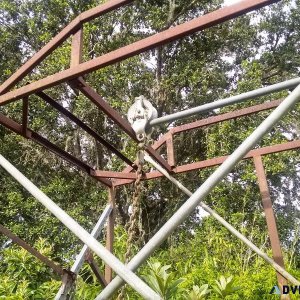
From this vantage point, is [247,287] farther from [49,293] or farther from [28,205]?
[28,205]

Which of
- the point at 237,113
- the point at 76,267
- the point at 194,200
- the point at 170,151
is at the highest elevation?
the point at 237,113

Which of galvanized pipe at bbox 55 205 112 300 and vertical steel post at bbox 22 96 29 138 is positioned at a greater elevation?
vertical steel post at bbox 22 96 29 138

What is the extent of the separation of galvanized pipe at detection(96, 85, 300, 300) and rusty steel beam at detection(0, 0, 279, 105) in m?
0.38

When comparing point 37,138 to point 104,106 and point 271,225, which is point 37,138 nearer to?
point 104,106

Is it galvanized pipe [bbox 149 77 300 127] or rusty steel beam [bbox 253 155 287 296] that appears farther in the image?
rusty steel beam [bbox 253 155 287 296]

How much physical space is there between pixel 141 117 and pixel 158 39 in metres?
0.60

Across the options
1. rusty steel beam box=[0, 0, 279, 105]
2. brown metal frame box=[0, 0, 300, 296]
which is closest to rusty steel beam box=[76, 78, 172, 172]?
brown metal frame box=[0, 0, 300, 296]

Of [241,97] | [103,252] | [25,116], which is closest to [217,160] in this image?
[241,97]

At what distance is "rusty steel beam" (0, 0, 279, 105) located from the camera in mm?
1491

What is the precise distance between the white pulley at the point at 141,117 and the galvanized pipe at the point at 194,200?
71 centimetres

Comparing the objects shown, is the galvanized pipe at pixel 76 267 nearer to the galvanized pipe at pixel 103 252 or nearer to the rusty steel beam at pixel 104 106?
the rusty steel beam at pixel 104 106

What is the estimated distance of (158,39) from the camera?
1.60m

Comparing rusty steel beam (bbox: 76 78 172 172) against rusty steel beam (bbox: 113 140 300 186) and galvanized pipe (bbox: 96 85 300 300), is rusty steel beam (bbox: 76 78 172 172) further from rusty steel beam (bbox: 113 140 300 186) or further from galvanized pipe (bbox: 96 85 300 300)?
galvanized pipe (bbox: 96 85 300 300)

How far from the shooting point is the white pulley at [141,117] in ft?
6.79
